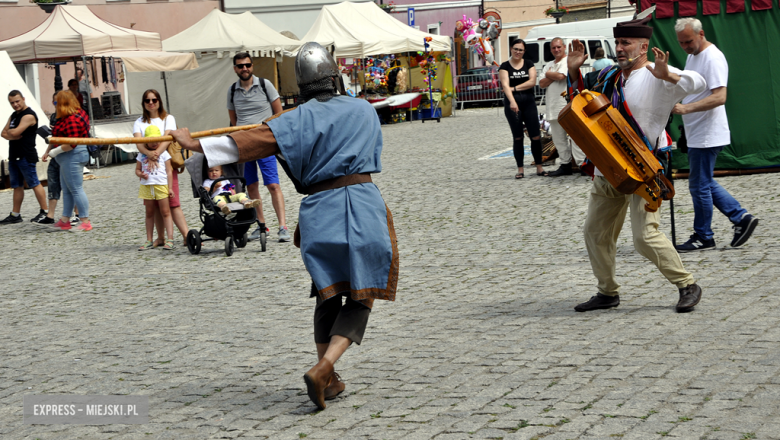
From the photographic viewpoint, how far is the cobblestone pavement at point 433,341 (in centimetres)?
429

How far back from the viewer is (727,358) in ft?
16.1

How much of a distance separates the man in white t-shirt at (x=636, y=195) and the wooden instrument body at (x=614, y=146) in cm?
20

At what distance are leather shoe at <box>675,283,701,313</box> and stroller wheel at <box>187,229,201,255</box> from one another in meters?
5.19

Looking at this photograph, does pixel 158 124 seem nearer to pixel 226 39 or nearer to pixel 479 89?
pixel 226 39

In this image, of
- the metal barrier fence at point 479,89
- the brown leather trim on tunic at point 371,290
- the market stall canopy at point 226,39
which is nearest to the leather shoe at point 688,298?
the brown leather trim on tunic at point 371,290

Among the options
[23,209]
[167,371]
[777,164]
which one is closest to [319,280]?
[167,371]

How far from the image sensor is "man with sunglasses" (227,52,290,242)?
32.8 ft

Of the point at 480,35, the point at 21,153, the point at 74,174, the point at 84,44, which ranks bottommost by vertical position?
the point at 74,174

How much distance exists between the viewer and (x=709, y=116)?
26.0ft

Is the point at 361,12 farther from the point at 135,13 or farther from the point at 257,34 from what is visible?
the point at 135,13

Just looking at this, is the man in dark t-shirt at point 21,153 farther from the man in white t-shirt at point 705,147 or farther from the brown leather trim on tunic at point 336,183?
the brown leather trim on tunic at point 336,183

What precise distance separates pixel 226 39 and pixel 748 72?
15820mm

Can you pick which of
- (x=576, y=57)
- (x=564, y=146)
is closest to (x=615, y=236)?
(x=576, y=57)

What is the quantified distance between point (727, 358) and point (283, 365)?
2.33 metres
